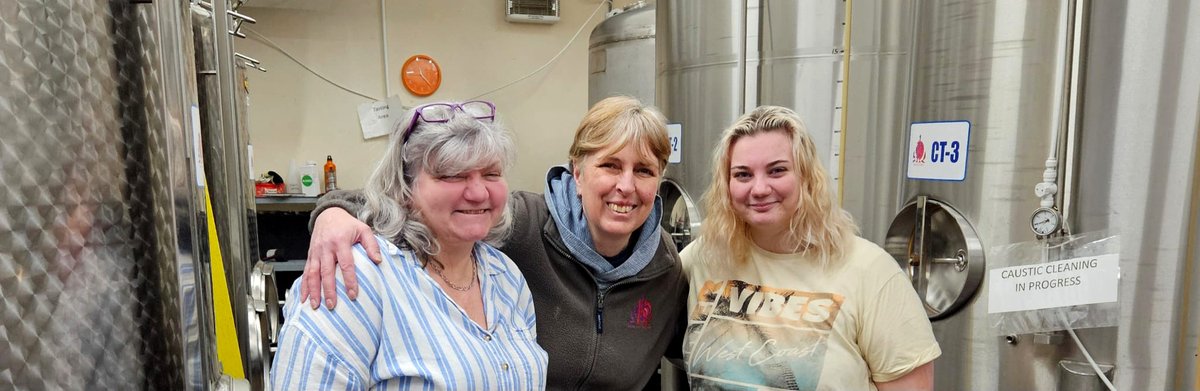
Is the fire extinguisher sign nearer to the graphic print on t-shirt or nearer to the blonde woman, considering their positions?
the blonde woman

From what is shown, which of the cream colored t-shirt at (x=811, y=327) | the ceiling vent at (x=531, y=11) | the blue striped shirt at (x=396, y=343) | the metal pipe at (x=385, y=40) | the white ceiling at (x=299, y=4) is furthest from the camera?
the ceiling vent at (x=531, y=11)

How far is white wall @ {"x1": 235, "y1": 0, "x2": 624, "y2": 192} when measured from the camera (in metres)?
4.45

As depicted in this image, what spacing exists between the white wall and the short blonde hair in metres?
3.04

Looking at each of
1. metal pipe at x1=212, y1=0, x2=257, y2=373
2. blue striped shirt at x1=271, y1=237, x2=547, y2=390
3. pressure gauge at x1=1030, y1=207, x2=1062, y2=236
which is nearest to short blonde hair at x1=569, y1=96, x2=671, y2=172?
blue striped shirt at x1=271, y1=237, x2=547, y2=390

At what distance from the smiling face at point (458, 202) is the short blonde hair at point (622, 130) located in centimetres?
32

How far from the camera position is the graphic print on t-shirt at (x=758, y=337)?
1349 mm

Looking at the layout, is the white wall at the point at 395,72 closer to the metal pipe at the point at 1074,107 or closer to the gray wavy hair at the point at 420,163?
the gray wavy hair at the point at 420,163

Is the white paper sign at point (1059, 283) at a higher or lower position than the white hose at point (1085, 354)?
higher

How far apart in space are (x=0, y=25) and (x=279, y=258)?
13.6ft

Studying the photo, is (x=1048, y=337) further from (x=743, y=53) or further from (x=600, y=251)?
(x=743, y=53)

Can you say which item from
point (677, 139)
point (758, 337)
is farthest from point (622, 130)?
point (677, 139)

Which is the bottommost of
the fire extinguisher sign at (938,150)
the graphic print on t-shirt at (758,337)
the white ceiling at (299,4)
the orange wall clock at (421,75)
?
the graphic print on t-shirt at (758,337)

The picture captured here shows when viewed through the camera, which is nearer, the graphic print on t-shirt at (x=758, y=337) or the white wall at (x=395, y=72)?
the graphic print on t-shirt at (x=758, y=337)

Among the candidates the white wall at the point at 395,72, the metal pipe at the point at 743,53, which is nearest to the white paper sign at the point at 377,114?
the white wall at the point at 395,72
